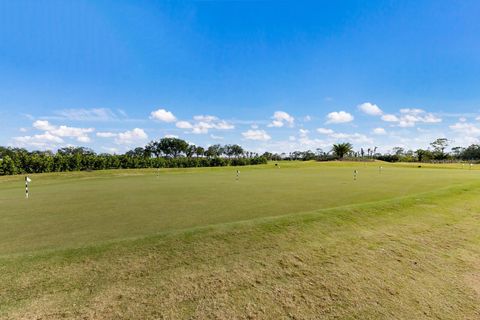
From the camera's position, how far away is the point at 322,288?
125 inches

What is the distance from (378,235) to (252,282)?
3.33m

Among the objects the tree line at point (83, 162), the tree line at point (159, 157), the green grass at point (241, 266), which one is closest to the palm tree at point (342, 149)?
the tree line at point (159, 157)

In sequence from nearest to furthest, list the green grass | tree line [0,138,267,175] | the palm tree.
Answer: the green grass
tree line [0,138,267,175]
the palm tree

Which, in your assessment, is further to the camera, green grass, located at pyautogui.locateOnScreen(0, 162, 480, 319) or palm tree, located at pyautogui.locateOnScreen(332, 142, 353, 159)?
palm tree, located at pyautogui.locateOnScreen(332, 142, 353, 159)

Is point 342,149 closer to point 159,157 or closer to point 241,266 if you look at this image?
point 159,157

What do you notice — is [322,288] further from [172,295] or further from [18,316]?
[18,316]

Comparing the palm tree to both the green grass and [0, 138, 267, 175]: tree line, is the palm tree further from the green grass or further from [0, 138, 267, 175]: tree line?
the green grass

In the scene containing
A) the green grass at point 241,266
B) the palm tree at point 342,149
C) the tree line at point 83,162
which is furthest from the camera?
the palm tree at point 342,149

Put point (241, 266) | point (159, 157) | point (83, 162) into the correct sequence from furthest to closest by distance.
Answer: point (159, 157) < point (83, 162) < point (241, 266)

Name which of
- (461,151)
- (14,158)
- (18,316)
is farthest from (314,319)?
(461,151)

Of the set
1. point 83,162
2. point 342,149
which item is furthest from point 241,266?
point 342,149

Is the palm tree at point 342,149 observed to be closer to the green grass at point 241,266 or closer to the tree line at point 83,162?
the tree line at point 83,162

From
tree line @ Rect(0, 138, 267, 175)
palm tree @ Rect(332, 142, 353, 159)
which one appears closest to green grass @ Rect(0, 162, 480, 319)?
tree line @ Rect(0, 138, 267, 175)

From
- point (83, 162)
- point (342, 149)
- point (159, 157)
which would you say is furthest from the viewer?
point (342, 149)
